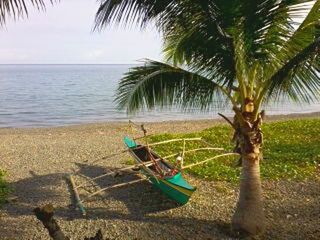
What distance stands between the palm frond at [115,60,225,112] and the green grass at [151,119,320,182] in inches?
160

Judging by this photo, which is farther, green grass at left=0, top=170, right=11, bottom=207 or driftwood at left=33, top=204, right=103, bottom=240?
green grass at left=0, top=170, right=11, bottom=207

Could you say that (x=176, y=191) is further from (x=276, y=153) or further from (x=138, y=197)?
(x=276, y=153)

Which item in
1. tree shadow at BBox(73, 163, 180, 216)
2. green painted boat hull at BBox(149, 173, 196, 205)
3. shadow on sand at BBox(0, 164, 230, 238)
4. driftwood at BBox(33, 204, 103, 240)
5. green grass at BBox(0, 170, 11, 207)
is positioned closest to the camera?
driftwood at BBox(33, 204, 103, 240)

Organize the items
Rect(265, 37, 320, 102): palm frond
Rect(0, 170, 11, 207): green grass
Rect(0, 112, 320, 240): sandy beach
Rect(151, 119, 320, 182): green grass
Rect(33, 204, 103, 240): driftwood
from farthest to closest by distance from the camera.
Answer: Rect(151, 119, 320, 182): green grass, Rect(0, 170, 11, 207): green grass, Rect(0, 112, 320, 240): sandy beach, Rect(265, 37, 320, 102): palm frond, Rect(33, 204, 103, 240): driftwood

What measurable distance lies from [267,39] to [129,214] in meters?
4.29

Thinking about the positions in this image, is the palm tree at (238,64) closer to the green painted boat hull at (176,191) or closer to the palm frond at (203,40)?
the palm frond at (203,40)

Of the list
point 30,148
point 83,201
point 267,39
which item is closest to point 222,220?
point 83,201

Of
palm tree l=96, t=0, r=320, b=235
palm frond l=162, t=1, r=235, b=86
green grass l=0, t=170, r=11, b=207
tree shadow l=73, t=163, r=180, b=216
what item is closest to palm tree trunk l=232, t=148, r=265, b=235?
palm tree l=96, t=0, r=320, b=235

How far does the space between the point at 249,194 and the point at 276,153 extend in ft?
19.4

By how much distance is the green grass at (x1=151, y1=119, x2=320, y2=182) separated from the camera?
1105cm

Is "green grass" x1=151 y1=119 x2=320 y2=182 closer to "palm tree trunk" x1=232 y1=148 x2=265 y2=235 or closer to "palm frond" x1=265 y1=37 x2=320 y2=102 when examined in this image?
"palm tree trunk" x1=232 y1=148 x2=265 y2=235

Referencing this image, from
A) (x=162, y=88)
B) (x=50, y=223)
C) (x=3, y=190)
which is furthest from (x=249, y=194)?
(x=3, y=190)

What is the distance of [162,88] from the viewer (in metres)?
7.01

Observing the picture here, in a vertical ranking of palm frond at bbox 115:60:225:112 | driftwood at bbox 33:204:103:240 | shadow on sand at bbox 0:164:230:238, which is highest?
palm frond at bbox 115:60:225:112
